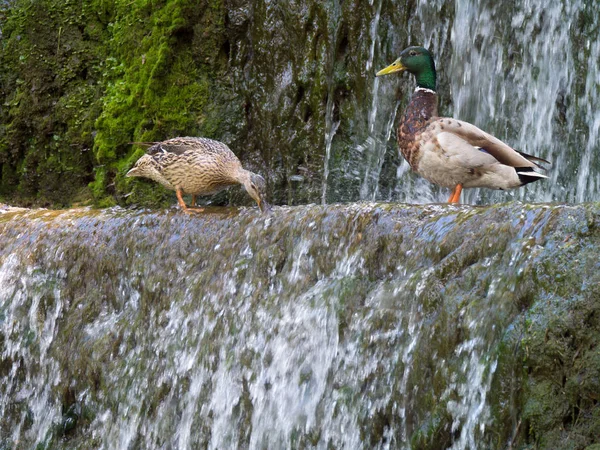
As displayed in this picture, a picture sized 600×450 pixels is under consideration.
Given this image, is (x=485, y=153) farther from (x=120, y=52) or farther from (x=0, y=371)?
(x=120, y=52)

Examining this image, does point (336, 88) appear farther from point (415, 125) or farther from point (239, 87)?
point (415, 125)

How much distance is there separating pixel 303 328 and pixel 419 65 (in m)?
2.35

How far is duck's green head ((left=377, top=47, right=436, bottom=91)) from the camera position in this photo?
5.76 meters

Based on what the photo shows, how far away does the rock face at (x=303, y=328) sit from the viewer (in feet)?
10.7

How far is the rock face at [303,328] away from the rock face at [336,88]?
2.08m

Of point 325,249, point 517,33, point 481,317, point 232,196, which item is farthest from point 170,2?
point 481,317

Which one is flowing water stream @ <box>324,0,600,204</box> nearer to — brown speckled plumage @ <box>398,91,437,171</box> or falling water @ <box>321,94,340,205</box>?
falling water @ <box>321,94,340,205</box>

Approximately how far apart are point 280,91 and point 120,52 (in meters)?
1.77

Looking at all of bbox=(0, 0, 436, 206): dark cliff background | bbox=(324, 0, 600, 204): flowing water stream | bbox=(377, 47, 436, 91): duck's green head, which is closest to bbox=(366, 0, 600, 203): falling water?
bbox=(324, 0, 600, 204): flowing water stream

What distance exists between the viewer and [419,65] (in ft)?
19.2

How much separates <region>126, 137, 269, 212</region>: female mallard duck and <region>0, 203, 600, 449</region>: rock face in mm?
289

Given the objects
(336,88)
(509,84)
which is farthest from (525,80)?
(336,88)

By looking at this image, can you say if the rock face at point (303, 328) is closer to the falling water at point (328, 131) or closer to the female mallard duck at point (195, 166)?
the female mallard duck at point (195, 166)

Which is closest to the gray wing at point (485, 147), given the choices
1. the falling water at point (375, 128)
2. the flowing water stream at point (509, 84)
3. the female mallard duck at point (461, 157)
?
the female mallard duck at point (461, 157)
